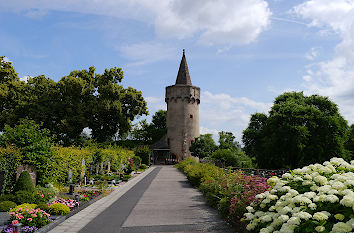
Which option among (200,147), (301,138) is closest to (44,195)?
(301,138)

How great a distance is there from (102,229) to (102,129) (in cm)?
3381

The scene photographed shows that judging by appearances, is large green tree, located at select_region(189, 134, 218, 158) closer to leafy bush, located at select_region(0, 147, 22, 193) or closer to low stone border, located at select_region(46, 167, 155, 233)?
low stone border, located at select_region(46, 167, 155, 233)

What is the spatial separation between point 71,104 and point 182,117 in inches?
850

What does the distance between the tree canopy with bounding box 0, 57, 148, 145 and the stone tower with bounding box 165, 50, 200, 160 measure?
1350 centimetres

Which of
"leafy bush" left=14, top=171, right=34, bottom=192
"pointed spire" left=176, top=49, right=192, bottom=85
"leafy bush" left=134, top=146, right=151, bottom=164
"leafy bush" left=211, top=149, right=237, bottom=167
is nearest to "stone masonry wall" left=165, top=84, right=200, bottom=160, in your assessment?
"pointed spire" left=176, top=49, right=192, bottom=85

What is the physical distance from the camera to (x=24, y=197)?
32.6 ft

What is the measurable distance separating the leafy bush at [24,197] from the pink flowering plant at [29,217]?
2505mm

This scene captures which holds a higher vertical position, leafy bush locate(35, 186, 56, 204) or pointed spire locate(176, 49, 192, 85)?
pointed spire locate(176, 49, 192, 85)

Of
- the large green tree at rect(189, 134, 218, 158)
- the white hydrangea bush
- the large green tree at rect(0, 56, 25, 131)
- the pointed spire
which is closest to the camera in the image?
the white hydrangea bush

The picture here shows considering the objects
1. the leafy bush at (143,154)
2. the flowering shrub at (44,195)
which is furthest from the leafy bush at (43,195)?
the leafy bush at (143,154)

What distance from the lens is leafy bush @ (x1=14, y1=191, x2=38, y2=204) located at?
983cm

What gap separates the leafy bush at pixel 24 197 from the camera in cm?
983

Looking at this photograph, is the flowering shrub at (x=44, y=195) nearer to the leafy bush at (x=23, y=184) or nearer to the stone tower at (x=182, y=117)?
the leafy bush at (x=23, y=184)

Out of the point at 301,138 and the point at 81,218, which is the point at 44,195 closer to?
the point at 81,218
